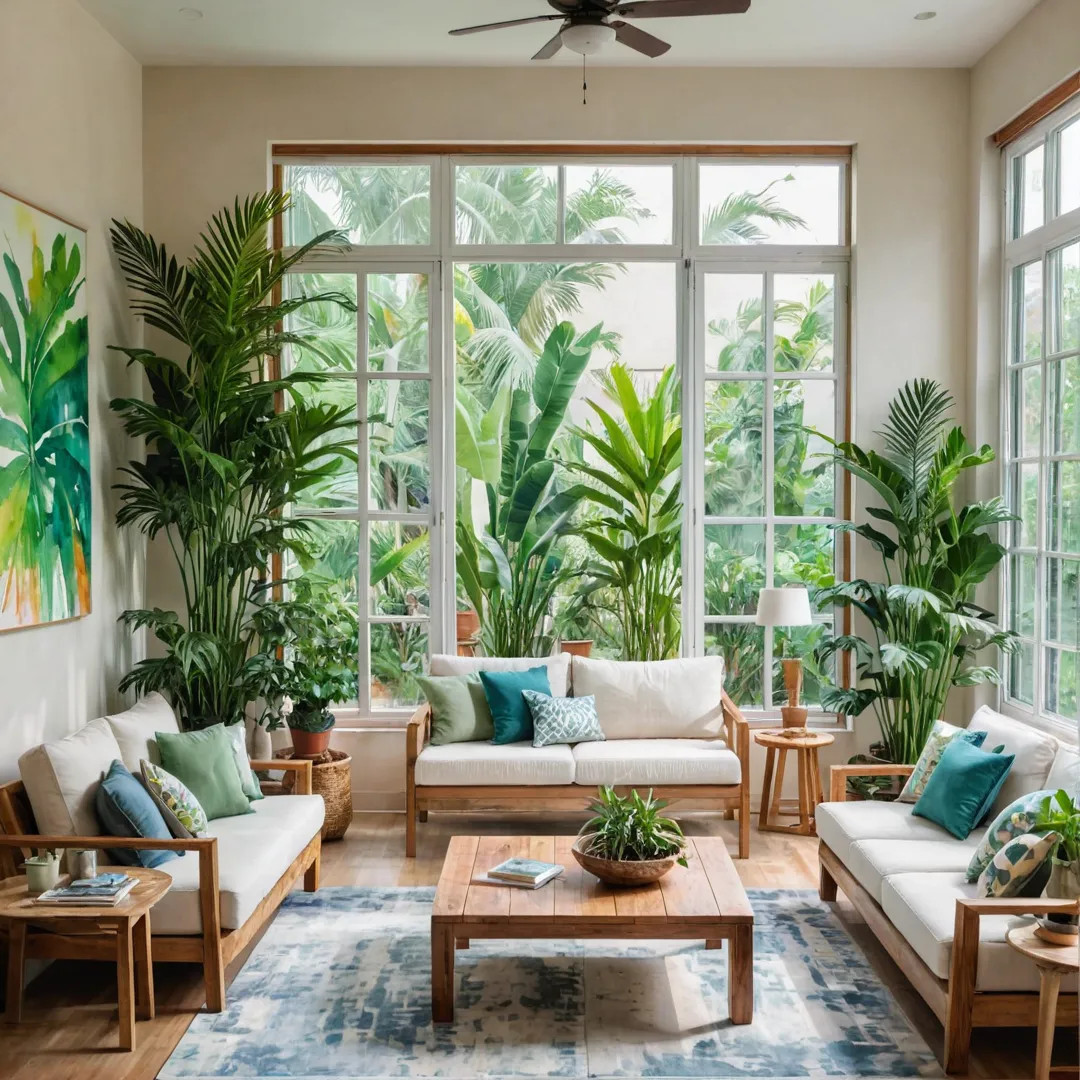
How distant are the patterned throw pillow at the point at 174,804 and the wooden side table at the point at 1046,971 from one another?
2565 millimetres

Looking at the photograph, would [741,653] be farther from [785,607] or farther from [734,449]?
[734,449]

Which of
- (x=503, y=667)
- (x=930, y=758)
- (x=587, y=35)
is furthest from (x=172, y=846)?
(x=587, y=35)

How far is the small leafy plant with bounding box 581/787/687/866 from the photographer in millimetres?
3637

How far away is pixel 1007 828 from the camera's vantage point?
11.1ft

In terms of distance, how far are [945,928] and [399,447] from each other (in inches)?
144

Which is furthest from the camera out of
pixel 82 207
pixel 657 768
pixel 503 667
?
pixel 503 667

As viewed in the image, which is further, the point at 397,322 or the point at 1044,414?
the point at 397,322

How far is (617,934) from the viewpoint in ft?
11.1

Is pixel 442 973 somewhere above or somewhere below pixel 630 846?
below

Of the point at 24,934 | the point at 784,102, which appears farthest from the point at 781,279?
the point at 24,934

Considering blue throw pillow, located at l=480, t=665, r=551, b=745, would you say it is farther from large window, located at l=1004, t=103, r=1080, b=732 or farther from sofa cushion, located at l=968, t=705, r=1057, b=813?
large window, located at l=1004, t=103, r=1080, b=732

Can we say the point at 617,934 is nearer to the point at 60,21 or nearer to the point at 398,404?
the point at 398,404

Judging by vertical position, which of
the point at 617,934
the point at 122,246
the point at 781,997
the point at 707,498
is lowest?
the point at 781,997

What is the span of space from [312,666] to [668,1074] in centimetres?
271
